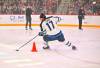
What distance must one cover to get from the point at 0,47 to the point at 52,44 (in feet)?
5.65

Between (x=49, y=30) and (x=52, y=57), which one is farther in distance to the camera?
(x=49, y=30)

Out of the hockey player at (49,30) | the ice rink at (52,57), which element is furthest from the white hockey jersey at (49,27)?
the ice rink at (52,57)

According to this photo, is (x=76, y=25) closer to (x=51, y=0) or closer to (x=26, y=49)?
(x=51, y=0)

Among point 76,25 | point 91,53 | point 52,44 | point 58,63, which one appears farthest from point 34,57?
point 76,25

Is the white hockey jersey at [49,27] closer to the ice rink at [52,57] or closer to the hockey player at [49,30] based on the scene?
the hockey player at [49,30]

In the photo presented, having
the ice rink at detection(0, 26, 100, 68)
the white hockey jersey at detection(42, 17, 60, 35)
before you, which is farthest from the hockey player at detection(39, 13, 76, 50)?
the ice rink at detection(0, 26, 100, 68)

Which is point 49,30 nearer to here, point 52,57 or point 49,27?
point 49,27

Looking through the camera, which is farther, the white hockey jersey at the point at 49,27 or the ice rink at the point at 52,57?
the white hockey jersey at the point at 49,27

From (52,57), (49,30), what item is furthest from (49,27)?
(52,57)

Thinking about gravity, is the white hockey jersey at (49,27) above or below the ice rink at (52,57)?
above

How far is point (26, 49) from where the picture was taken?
31.7ft

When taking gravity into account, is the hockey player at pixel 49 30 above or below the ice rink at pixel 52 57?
above

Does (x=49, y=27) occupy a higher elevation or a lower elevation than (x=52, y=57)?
higher

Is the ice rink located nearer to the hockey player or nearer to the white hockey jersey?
the hockey player
